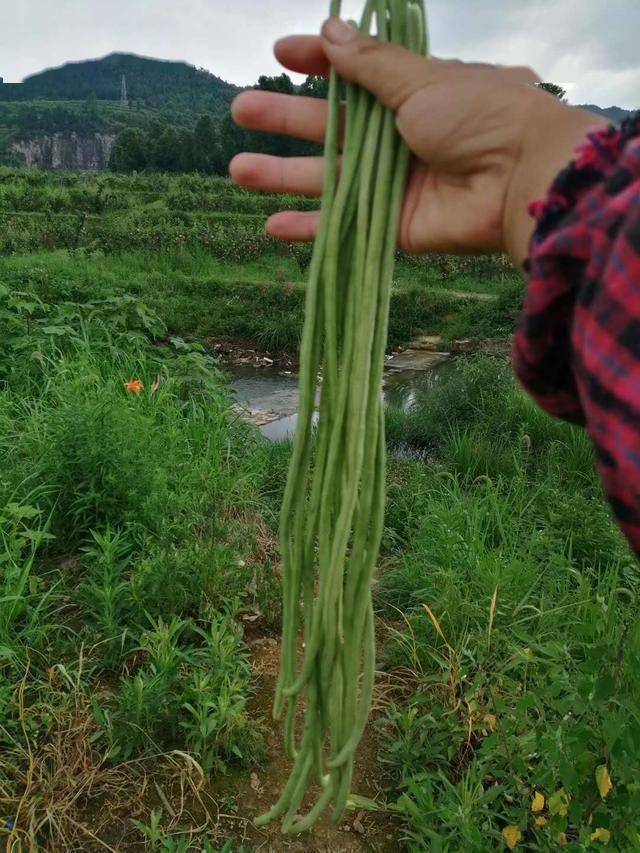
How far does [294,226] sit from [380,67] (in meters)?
0.38

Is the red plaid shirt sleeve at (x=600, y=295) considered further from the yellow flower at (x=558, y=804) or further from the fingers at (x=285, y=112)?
the yellow flower at (x=558, y=804)

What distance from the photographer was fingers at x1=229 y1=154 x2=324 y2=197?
45.1 inches

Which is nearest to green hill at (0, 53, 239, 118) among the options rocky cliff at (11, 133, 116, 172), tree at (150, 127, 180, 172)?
rocky cliff at (11, 133, 116, 172)

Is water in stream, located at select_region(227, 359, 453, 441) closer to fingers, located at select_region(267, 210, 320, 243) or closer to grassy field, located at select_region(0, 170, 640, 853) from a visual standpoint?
grassy field, located at select_region(0, 170, 640, 853)

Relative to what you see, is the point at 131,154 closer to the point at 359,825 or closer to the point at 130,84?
the point at 359,825

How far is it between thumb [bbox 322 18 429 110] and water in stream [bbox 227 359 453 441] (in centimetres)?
444

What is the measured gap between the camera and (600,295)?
61 cm

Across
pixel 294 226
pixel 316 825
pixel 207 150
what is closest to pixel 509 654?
pixel 316 825

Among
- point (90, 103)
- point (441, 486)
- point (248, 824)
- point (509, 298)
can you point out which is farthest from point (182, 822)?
point (90, 103)

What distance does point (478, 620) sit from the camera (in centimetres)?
229

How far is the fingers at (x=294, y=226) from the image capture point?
1.17 meters

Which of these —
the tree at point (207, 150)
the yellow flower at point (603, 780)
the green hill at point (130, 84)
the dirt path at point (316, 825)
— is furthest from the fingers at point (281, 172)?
the green hill at point (130, 84)

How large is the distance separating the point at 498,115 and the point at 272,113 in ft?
1.22

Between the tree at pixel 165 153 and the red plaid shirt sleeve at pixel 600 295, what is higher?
the tree at pixel 165 153
